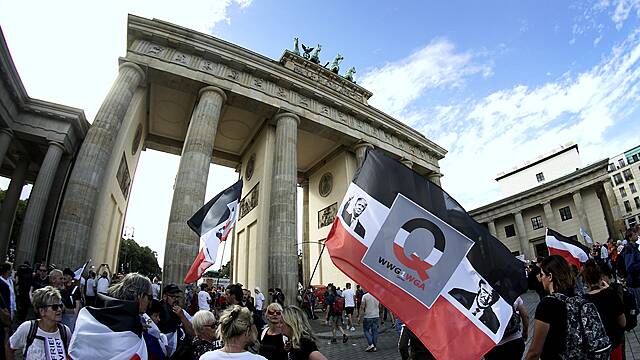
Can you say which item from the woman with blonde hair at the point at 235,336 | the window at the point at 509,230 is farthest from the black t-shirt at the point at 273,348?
the window at the point at 509,230

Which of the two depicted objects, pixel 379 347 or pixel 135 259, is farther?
pixel 135 259

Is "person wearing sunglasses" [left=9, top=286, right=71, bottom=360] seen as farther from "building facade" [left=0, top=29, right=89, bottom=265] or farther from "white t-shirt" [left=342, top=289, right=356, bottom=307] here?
"building facade" [left=0, top=29, right=89, bottom=265]

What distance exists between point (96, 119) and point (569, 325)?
1627cm

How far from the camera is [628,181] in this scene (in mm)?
54125

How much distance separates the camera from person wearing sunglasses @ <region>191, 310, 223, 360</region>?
8.83 ft

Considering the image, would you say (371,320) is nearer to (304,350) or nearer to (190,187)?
(304,350)

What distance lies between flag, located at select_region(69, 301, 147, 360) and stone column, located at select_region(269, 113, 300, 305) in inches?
523

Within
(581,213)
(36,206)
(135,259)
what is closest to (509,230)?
(581,213)

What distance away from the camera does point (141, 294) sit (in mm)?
2400

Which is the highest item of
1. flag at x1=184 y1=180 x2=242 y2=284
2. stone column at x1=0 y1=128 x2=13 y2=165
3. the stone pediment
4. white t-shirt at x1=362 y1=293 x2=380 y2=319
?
the stone pediment

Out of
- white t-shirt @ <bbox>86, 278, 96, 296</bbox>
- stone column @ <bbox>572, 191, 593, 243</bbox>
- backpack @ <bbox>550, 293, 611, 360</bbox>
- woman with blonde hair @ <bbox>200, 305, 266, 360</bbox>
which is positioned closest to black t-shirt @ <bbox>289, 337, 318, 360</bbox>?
woman with blonde hair @ <bbox>200, 305, 266, 360</bbox>

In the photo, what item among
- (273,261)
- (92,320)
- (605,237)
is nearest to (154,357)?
(92,320)

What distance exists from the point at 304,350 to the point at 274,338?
0.46 metres

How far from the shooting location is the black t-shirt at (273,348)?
2457 mm
